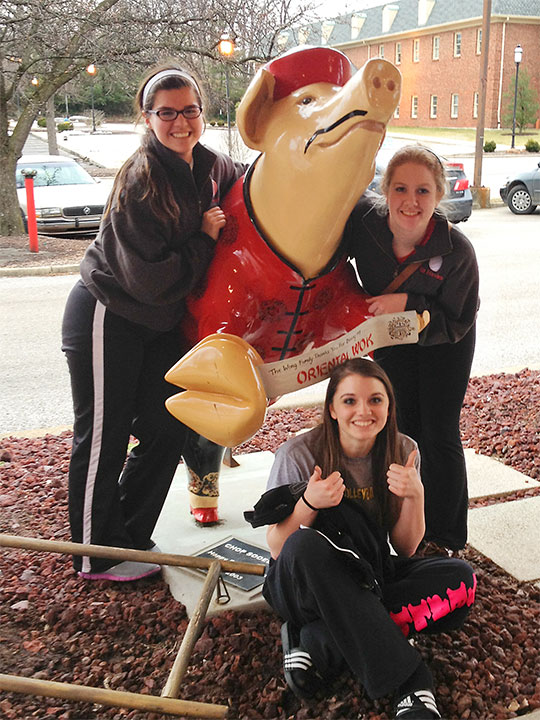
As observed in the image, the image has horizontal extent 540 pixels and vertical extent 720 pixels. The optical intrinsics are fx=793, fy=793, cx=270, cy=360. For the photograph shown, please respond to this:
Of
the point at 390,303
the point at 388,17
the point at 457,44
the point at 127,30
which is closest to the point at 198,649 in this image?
the point at 390,303

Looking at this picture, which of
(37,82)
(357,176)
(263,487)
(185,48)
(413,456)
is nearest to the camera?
(357,176)

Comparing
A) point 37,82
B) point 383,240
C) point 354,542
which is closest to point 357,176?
point 383,240

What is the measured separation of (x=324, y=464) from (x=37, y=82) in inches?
398

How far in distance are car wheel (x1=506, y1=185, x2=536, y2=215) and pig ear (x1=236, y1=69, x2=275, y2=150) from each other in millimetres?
12868

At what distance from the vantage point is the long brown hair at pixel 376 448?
227cm

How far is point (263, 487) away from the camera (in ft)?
11.8

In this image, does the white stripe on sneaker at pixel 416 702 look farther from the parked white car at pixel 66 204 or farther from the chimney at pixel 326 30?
the parked white car at pixel 66 204

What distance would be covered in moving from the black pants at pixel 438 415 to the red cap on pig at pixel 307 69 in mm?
→ 966

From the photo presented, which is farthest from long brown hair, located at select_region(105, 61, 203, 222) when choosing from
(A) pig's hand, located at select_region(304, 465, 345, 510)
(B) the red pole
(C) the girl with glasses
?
(B) the red pole

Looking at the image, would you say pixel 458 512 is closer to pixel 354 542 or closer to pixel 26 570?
pixel 354 542

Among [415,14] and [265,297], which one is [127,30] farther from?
[415,14]

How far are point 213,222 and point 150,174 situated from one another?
0.72 ft

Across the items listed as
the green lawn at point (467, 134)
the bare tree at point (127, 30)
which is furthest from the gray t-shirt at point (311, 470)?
the green lawn at point (467, 134)

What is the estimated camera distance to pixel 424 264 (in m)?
2.32
